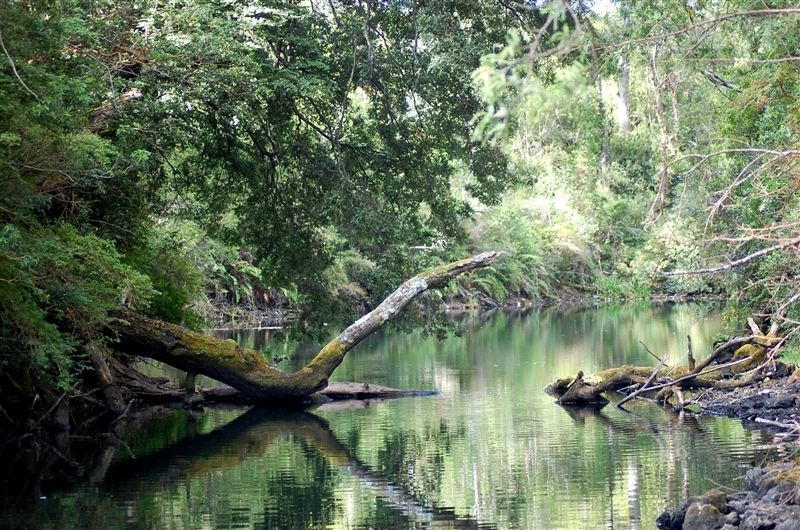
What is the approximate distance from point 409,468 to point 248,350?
5070 mm

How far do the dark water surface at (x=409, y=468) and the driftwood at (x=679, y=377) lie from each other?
17.2 inches

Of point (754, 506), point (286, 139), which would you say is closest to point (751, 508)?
point (754, 506)

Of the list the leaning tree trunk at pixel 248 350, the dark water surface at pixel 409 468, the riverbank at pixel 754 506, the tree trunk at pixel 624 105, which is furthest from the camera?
the tree trunk at pixel 624 105

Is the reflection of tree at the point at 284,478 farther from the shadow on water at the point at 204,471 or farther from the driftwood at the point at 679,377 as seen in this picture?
the driftwood at the point at 679,377

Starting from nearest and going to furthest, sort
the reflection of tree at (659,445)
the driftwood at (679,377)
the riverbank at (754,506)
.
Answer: the riverbank at (754,506) → the reflection of tree at (659,445) → the driftwood at (679,377)

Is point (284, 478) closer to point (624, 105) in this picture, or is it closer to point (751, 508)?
point (751, 508)

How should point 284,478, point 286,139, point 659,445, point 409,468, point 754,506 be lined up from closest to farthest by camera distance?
point 754,506
point 284,478
point 409,468
point 659,445
point 286,139

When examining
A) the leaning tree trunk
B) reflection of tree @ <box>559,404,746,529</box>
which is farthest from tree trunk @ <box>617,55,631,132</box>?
reflection of tree @ <box>559,404,746,529</box>

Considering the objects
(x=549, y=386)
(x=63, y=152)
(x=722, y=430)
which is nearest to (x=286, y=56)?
(x=63, y=152)

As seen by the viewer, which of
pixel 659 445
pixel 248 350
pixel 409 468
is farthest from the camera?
pixel 248 350

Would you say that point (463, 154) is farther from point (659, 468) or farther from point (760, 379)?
point (659, 468)

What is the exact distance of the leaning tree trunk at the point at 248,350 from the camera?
50.0 feet

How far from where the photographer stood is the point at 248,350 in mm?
16031

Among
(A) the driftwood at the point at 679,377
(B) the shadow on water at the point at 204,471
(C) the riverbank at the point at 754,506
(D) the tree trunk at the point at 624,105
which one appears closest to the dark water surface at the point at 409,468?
(B) the shadow on water at the point at 204,471
